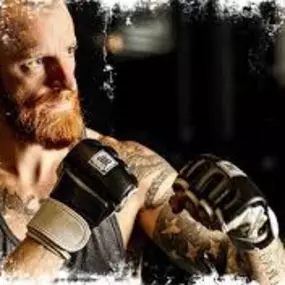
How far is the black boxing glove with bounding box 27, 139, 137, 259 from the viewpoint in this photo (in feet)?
3.65

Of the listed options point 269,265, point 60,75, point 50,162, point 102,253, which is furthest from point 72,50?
point 269,265

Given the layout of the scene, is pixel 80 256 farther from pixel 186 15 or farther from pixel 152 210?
pixel 186 15

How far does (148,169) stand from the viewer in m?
1.21

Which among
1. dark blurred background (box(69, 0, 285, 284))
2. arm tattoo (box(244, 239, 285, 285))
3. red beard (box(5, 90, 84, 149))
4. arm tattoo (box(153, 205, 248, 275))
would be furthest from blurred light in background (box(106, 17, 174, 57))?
arm tattoo (box(244, 239, 285, 285))

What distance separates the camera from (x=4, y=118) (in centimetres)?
114

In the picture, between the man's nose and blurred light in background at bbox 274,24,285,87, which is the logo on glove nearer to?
the man's nose

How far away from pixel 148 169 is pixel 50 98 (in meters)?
0.19

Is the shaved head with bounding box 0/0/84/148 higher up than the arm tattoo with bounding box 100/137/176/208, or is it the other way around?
the shaved head with bounding box 0/0/84/148

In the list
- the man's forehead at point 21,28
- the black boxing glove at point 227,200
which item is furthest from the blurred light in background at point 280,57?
the man's forehead at point 21,28

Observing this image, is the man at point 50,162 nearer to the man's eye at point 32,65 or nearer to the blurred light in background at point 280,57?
the man's eye at point 32,65

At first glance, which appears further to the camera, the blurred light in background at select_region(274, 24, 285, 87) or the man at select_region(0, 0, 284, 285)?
the blurred light in background at select_region(274, 24, 285, 87)

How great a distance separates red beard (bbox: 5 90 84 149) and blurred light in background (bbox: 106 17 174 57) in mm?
103

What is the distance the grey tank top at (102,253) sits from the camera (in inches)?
45.7

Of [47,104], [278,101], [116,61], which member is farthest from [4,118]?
[278,101]
